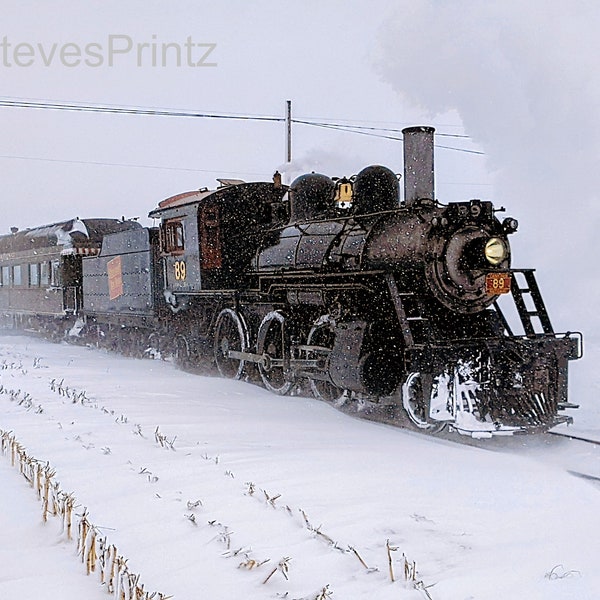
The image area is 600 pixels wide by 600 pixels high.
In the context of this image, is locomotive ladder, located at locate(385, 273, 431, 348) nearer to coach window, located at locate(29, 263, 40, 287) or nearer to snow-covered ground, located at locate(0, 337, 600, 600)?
snow-covered ground, located at locate(0, 337, 600, 600)

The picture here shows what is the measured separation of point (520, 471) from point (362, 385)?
88.5 inches

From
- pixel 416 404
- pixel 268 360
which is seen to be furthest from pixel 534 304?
pixel 268 360

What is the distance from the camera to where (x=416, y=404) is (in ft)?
24.3

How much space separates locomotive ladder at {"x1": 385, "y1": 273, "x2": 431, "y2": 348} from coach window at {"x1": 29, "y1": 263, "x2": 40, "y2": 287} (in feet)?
50.8

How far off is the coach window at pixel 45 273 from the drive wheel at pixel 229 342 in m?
10.2

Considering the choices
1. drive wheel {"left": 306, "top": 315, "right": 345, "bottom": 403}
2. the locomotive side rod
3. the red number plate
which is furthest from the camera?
the locomotive side rod

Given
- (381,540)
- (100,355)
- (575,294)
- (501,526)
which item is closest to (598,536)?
(501,526)

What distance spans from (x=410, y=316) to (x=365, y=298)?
72cm

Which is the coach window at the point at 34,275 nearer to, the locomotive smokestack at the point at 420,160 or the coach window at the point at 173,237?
the coach window at the point at 173,237

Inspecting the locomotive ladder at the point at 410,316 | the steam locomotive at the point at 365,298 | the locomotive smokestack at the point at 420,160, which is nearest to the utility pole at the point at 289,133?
the steam locomotive at the point at 365,298

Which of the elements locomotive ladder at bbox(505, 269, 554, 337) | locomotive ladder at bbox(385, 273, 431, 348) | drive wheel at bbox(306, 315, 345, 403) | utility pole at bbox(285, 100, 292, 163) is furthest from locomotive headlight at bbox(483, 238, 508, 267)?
utility pole at bbox(285, 100, 292, 163)

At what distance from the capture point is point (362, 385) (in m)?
7.60

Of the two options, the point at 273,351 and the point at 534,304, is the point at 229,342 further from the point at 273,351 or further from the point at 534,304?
the point at 534,304

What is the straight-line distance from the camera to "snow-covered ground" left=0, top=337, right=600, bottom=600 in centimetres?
347
